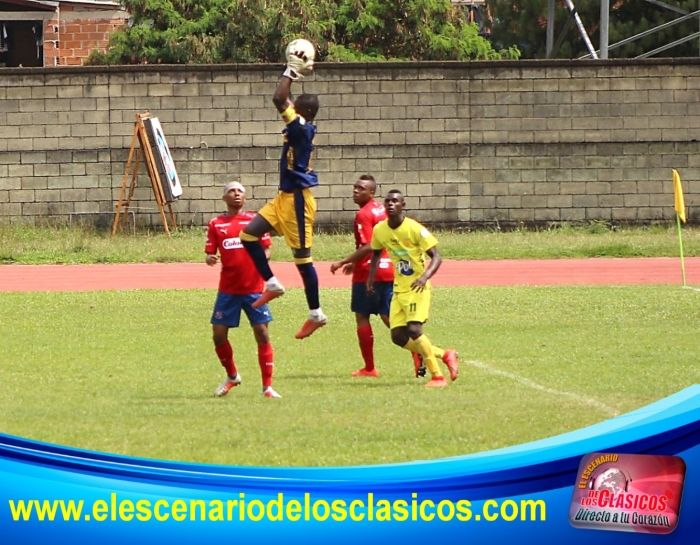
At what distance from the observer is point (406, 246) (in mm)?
9906

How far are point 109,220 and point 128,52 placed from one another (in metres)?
10.5

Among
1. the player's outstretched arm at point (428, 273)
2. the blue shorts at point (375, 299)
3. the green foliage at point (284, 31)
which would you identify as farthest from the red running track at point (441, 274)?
the green foliage at point (284, 31)

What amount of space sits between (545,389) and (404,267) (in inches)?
58.7

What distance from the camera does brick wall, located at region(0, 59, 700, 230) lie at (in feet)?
87.3

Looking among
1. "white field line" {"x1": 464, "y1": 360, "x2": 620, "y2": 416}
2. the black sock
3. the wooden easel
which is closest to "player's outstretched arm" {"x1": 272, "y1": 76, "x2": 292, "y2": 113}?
the black sock

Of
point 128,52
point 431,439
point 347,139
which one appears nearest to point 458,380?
point 431,439

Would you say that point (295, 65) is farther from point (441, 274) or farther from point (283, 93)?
point (441, 274)

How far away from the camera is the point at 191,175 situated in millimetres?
26750

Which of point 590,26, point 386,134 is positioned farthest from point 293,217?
point 590,26

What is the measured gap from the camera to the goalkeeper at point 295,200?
937 centimetres

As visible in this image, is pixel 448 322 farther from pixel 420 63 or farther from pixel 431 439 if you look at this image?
pixel 420 63

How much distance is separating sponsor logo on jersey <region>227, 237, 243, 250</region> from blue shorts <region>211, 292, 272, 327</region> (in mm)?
371

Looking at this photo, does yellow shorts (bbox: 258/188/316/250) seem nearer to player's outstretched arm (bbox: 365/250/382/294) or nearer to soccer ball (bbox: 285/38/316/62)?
player's outstretched arm (bbox: 365/250/382/294)

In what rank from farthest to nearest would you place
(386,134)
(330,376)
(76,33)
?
1. (76,33)
2. (386,134)
3. (330,376)
